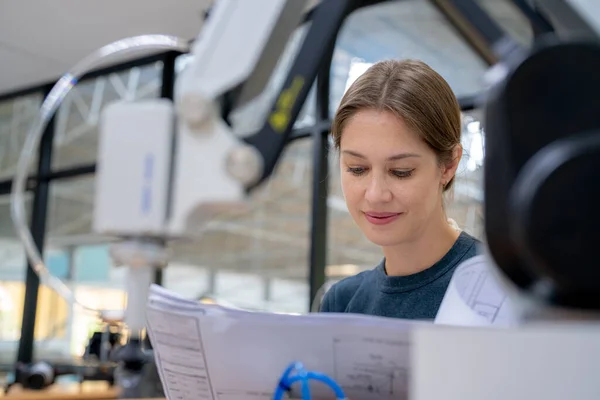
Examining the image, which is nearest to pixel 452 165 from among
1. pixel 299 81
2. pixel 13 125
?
Answer: pixel 299 81

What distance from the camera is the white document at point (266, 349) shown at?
68 cm

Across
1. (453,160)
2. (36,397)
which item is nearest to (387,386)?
(453,160)

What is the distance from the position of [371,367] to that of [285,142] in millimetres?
293

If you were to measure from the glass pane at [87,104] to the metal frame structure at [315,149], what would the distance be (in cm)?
7

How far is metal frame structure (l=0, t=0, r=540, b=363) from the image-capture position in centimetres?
54

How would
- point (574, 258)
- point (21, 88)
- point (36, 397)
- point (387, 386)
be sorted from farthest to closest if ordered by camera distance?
point (21, 88) < point (36, 397) < point (387, 386) < point (574, 258)

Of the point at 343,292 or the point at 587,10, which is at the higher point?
the point at 587,10

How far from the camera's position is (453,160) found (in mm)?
1279

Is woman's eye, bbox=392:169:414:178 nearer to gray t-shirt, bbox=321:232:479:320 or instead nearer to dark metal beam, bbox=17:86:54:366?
gray t-shirt, bbox=321:232:479:320

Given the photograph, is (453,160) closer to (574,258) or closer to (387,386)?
(387,386)

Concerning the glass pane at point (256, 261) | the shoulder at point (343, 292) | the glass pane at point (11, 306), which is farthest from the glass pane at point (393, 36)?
the glass pane at point (256, 261)

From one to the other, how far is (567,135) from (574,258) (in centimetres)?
8

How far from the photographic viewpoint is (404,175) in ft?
3.87

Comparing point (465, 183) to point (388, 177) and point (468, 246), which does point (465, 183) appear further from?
point (388, 177)
